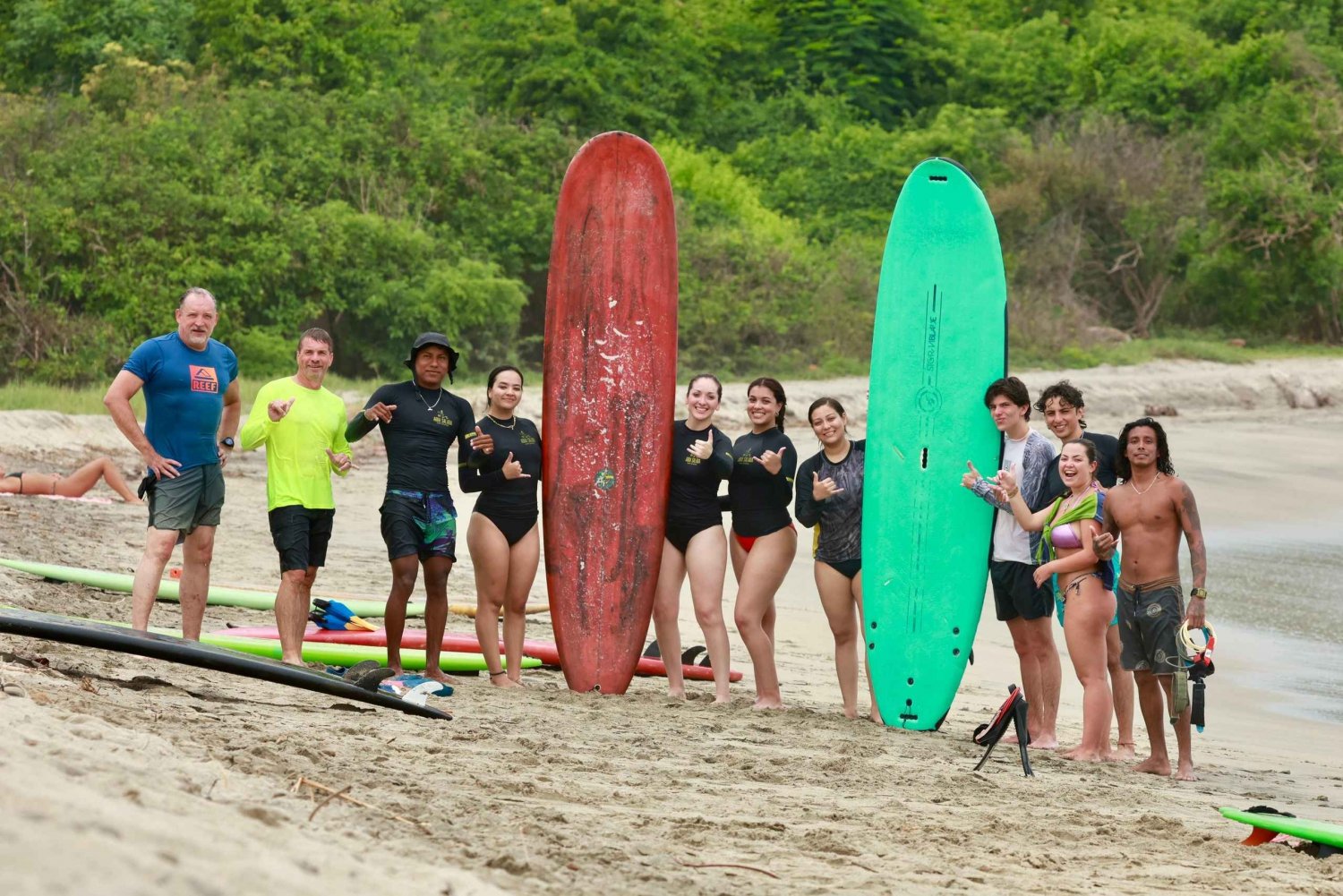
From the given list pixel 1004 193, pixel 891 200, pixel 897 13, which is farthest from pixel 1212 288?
pixel 897 13

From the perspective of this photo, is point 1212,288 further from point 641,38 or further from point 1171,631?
point 1171,631

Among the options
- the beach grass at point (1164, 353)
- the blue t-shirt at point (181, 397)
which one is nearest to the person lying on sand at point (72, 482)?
the blue t-shirt at point (181, 397)

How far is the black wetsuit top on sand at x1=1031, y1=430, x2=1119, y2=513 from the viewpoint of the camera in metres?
5.77

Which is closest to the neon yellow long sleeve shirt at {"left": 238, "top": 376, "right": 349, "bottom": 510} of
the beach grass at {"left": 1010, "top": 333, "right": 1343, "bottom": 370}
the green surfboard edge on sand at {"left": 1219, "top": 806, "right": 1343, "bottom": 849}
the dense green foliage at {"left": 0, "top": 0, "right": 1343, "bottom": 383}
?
the green surfboard edge on sand at {"left": 1219, "top": 806, "right": 1343, "bottom": 849}

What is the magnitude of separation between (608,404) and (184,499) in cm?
189

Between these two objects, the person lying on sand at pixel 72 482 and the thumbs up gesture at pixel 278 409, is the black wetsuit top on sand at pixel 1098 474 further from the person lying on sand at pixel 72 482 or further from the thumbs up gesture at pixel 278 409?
the person lying on sand at pixel 72 482

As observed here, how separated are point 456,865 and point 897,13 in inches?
1184

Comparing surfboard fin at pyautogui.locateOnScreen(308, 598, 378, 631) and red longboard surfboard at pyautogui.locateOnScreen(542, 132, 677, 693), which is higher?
red longboard surfboard at pyautogui.locateOnScreen(542, 132, 677, 693)

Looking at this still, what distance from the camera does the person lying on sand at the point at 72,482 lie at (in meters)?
10.3

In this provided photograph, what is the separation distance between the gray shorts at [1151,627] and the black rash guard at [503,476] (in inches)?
89.5

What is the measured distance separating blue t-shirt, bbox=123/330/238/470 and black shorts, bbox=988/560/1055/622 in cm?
299

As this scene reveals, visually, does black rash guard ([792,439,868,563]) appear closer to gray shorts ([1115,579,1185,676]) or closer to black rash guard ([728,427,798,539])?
black rash guard ([728,427,798,539])

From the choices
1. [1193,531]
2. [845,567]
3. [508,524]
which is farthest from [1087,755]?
[508,524]

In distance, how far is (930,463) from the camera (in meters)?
6.54
